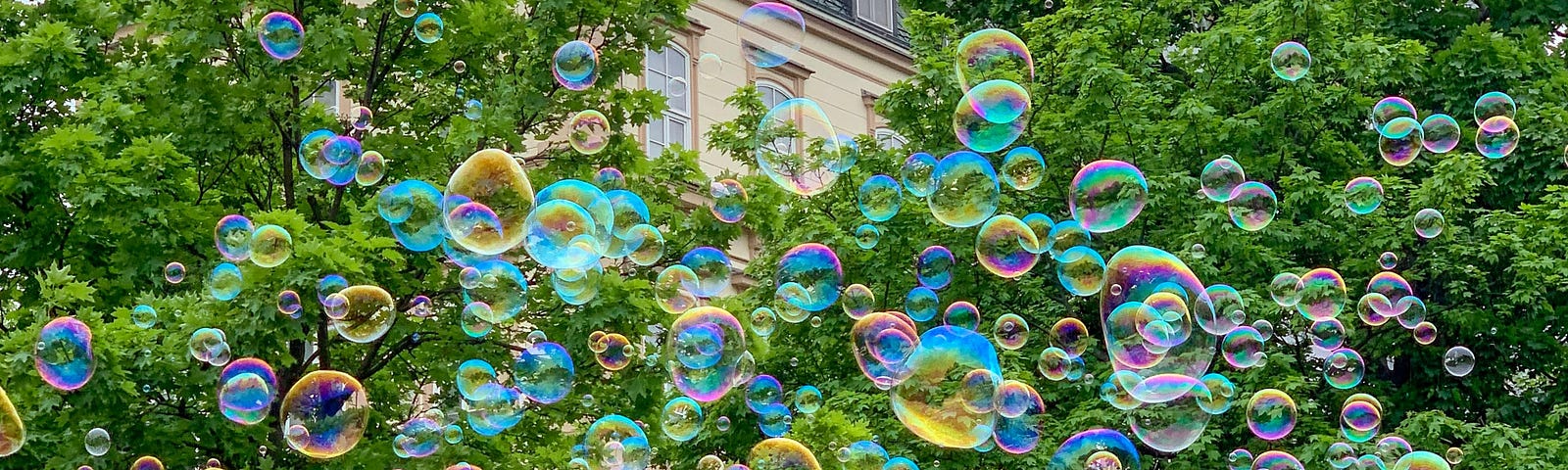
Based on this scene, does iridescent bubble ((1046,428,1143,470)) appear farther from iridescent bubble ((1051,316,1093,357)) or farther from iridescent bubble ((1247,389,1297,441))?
iridescent bubble ((1051,316,1093,357))

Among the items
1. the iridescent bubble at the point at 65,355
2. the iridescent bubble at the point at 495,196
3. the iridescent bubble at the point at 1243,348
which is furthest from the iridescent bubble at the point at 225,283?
the iridescent bubble at the point at 1243,348

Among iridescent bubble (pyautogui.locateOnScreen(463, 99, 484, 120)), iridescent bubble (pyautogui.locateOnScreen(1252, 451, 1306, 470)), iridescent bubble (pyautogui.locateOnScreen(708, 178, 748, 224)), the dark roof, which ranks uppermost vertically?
the dark roof

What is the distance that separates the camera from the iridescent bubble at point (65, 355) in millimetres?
12562

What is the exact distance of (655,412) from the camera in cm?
1498

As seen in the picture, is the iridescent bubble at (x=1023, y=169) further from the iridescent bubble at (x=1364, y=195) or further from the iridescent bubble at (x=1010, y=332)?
the iridescent bubble at (x=1364, y=195)

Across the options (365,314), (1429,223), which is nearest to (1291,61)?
(1429,223)

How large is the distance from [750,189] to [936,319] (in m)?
2.73

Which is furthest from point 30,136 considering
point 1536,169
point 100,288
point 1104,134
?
point 1536,169

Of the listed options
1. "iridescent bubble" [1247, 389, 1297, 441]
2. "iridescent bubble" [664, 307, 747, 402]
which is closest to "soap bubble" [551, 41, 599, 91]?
"iridescent bubble" [664, 307, 747, 402]

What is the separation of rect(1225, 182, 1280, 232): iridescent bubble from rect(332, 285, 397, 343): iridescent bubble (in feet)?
21.7

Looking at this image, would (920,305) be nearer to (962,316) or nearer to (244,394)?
(962,316)

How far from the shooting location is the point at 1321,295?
1602cm

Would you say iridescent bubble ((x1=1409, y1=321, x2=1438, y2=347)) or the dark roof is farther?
the dark roof

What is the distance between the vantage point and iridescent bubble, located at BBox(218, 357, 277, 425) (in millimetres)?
12875
